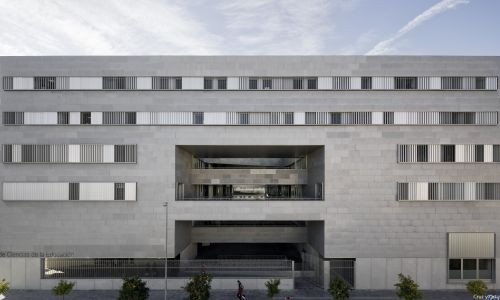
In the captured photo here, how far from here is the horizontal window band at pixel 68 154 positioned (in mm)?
29609

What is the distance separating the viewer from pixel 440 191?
29484mm

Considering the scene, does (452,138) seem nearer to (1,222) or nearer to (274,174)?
(274,174)

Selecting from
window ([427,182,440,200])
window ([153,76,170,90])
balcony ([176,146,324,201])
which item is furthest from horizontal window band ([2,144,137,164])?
window ([427,182,440,200])

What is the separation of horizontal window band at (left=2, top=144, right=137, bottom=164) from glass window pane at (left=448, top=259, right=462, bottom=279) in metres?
33.2

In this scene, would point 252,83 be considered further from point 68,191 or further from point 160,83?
point 68,191

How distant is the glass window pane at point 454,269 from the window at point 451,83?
17.4 meters

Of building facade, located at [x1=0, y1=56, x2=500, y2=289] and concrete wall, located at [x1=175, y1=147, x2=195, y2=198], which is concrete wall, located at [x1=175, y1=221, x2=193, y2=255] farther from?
concrete wall, located at [x1=175, y1=147, x2=195, y2=198]

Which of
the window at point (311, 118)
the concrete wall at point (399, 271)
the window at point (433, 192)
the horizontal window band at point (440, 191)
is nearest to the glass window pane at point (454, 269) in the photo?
the concrete wall at point (399, 271)

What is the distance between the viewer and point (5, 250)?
1150 inches

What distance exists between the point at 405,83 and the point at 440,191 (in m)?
11.4

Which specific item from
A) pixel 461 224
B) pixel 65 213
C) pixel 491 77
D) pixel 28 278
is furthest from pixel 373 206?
pixel 28 278

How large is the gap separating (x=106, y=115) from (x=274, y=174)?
68.4 ft

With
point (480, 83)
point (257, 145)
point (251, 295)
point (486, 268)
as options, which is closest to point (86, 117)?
point (257, 145)

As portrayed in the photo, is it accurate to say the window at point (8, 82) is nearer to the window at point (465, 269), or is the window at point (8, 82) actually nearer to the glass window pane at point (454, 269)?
the window at point (465, 269)
